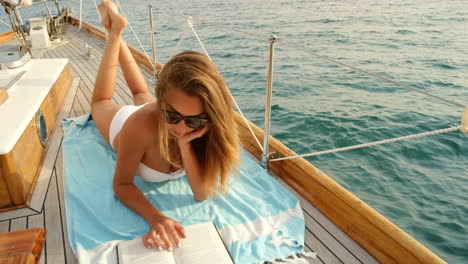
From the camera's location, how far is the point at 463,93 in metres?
5.15

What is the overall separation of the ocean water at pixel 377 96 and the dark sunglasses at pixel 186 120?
74.9 inches

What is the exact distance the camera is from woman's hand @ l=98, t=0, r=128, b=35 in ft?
7.28

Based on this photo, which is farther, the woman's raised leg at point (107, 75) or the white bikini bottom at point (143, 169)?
the woman's raised leg at point (107, 75)

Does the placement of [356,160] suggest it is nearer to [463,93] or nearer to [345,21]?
[463,93]

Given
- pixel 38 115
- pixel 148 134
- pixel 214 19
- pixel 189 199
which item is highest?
pixel 148 134

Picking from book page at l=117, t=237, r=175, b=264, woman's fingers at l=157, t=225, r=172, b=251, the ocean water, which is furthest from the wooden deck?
the ocean water

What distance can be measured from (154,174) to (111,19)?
3.41 ft

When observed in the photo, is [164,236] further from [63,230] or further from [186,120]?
[63,230]

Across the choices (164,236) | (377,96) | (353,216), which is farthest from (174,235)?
(377,96)

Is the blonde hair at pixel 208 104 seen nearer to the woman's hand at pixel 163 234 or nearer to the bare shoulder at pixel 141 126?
the bare shoulder at pixel 141 126

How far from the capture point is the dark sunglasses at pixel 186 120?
1.40 meters

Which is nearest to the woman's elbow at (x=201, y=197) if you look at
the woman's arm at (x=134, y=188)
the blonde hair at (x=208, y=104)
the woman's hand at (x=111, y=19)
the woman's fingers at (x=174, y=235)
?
the blonde hair at (x=208, y=104)

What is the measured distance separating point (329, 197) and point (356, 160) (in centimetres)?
196

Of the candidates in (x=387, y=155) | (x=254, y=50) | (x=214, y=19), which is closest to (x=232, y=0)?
(x=214, y=19)
